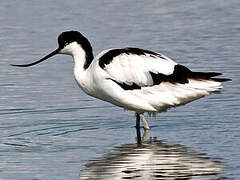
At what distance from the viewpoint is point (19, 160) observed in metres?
9.70

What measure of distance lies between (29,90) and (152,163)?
437cm

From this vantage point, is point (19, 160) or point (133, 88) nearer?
point (19, 160)

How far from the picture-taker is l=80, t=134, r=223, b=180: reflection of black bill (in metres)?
8.90

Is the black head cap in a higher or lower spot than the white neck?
higher

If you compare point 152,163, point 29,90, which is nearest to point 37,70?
point 29,90

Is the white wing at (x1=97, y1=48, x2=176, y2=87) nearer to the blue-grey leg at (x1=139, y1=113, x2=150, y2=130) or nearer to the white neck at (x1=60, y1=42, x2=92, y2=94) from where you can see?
the white neck at (x1=60, y1=42, x2=92, y2=94)

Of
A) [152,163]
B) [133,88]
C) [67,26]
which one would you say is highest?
[67,26]

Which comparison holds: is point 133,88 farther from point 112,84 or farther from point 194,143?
point 194,143

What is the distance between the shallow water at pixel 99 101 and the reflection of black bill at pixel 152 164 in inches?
1.4

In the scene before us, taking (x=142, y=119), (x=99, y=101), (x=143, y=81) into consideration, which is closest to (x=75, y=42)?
(x=143, y=81)

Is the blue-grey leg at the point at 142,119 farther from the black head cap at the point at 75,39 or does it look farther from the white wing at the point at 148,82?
the black head cap at the point at 75,39

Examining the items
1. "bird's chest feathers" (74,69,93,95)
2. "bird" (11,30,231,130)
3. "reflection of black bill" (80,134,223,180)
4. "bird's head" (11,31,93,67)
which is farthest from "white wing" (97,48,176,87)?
"reflection of black bill" (80,134,223,180)

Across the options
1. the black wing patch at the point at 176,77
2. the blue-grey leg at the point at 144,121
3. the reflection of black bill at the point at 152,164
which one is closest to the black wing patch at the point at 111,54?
the black wing patch at the point at 176,77

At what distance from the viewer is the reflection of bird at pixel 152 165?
889cm
